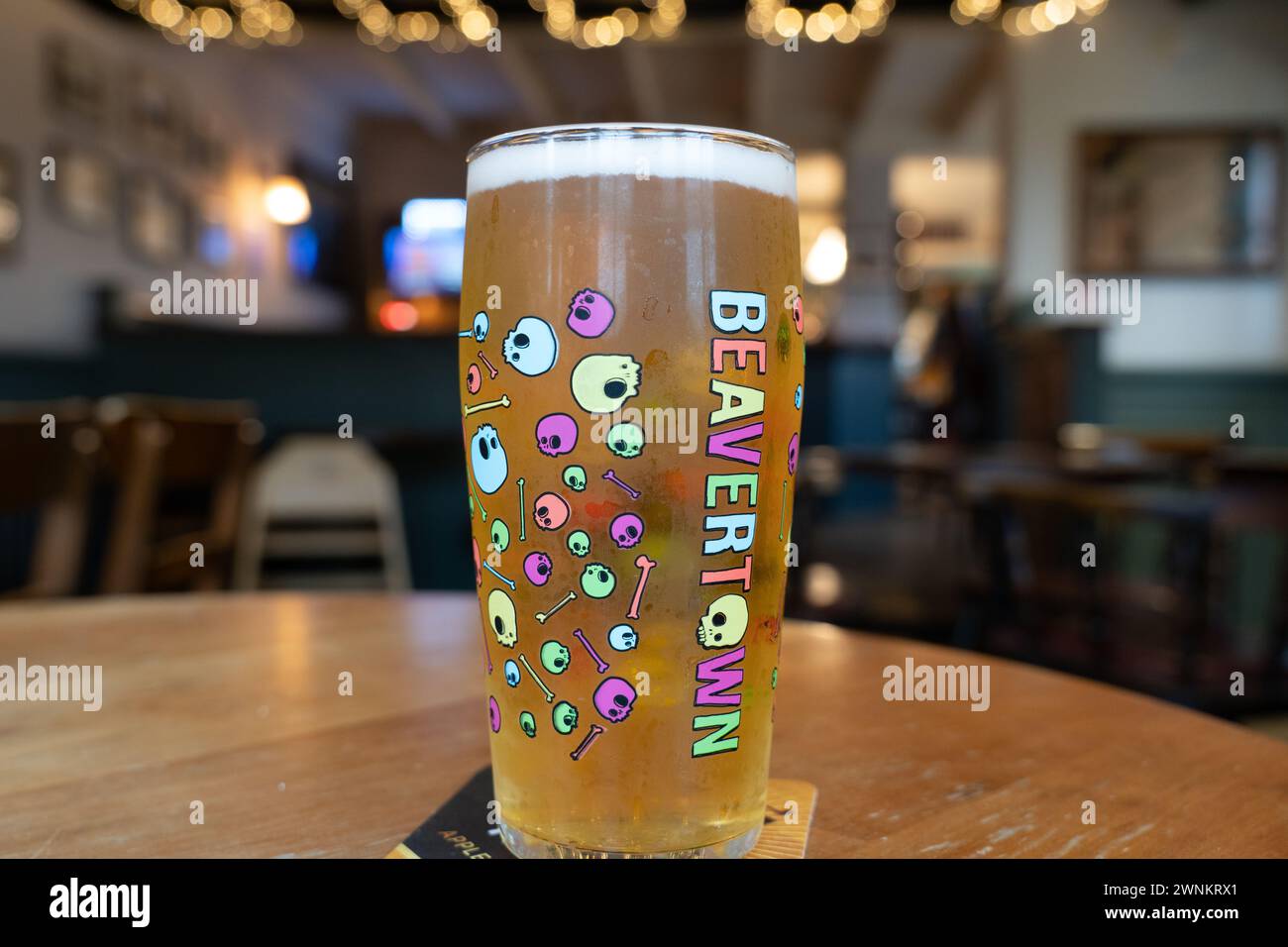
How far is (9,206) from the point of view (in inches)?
193

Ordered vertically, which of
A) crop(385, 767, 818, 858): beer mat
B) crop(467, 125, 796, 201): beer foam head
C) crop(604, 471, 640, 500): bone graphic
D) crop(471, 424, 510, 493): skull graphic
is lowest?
crop(385, 767, 818, 858): beer mat

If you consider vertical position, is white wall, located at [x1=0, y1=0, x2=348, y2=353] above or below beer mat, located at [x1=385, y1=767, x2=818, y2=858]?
above

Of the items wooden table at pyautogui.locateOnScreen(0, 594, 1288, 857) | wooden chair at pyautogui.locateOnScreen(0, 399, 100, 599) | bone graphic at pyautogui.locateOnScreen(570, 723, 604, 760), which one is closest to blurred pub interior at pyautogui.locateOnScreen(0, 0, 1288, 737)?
wooden chair at pyautogui.locateOnScreen(0, 399, 100, 599)

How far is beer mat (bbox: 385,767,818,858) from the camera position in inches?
16.1

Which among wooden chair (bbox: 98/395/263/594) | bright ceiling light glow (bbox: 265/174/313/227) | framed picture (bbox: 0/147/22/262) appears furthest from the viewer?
bright ceiling light glow (bbox: 265/174/313/227)

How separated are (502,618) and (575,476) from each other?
0.26ft

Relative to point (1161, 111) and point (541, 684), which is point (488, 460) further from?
point (1161, 111)

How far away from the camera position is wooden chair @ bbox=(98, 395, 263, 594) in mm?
1956

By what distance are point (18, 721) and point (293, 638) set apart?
22 centimetres

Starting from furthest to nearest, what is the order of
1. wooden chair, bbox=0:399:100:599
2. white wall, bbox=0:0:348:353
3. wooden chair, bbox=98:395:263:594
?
white wall, bbox=0:0:348:353 → wooden chair, bbox=98:395:263:594 → wooden chair, bbox=0:399:100:599

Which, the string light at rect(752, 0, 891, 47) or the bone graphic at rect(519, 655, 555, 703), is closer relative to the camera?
the bone graphic at rect(519, 655, 555, 703)

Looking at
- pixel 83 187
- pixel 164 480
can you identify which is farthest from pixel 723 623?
pixel 83 187

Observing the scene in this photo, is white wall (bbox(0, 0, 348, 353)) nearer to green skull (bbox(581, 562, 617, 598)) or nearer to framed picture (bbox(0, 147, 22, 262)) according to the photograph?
framed picture (bbox(0, 147, 22, 262))
